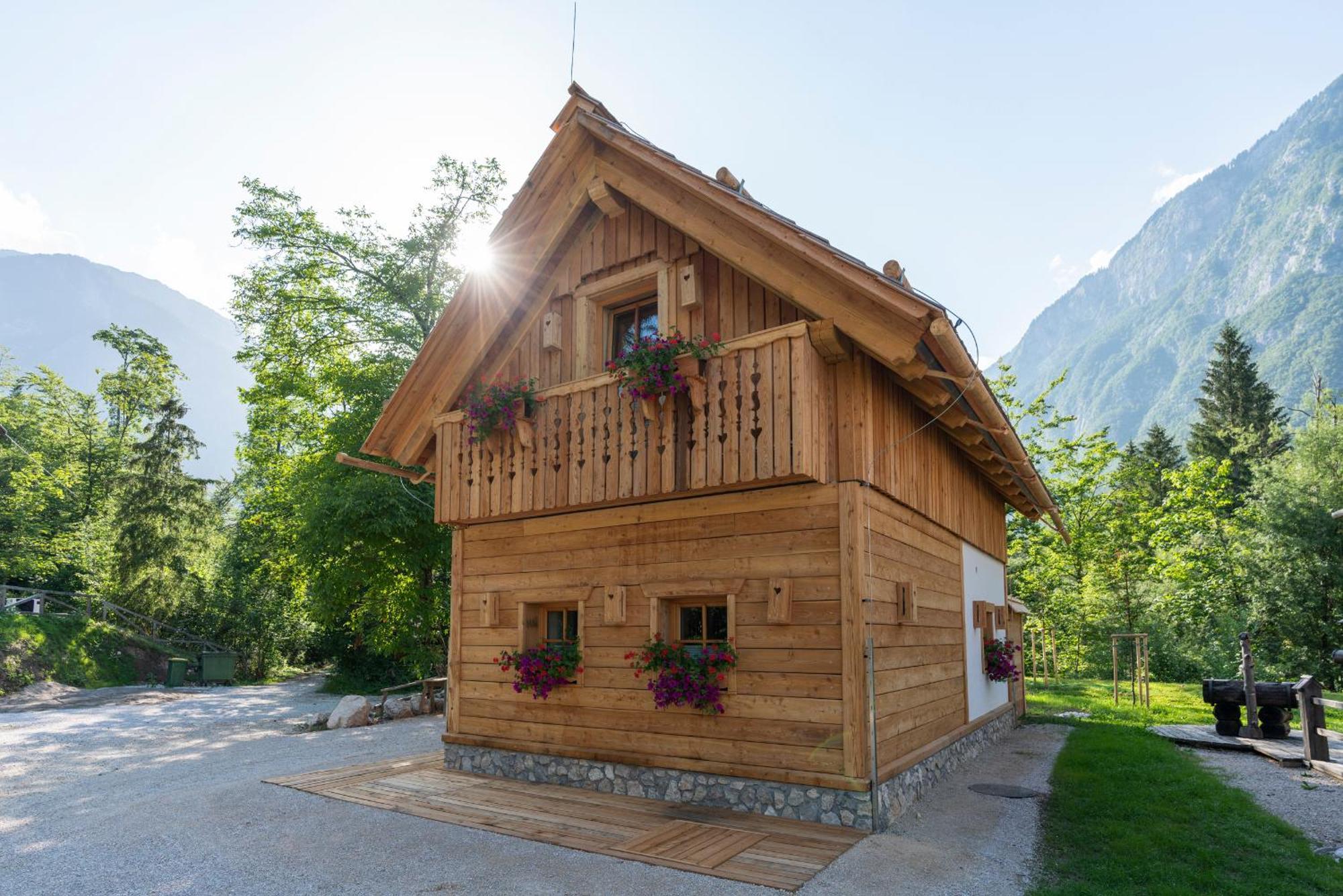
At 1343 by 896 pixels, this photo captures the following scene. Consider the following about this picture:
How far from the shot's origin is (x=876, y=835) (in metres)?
6.33

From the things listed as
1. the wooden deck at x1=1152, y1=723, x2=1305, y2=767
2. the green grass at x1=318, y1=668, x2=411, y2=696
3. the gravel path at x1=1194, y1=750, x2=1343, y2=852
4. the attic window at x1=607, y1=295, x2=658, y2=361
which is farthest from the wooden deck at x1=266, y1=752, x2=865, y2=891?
the green grass at x1=318, y1=668, x2=411, y2=696

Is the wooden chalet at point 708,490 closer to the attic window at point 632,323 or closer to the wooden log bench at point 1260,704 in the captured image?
the attic window at point 632,323

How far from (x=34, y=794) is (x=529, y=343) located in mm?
7433

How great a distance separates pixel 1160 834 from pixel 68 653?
2553 centimetres

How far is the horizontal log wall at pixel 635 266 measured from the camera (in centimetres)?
781

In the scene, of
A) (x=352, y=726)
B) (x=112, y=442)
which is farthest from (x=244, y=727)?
(x=112, y=442)

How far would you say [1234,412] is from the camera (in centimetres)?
3769

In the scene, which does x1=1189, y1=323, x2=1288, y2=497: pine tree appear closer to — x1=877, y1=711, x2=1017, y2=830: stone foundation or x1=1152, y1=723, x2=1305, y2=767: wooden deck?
x1=1152, y1=723, x2=1305, y2=767: wooden deck

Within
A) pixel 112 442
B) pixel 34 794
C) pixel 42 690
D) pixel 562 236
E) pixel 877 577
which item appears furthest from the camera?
pixel 112 442

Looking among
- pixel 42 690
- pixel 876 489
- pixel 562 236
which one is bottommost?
pixel 42 690

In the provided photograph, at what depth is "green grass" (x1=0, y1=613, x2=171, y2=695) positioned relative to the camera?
1934 cm

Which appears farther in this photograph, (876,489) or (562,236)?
(562,236)

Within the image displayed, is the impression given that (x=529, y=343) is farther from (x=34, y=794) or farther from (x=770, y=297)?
(x=34, y=794)

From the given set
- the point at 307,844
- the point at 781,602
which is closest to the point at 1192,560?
the point at 781,602
